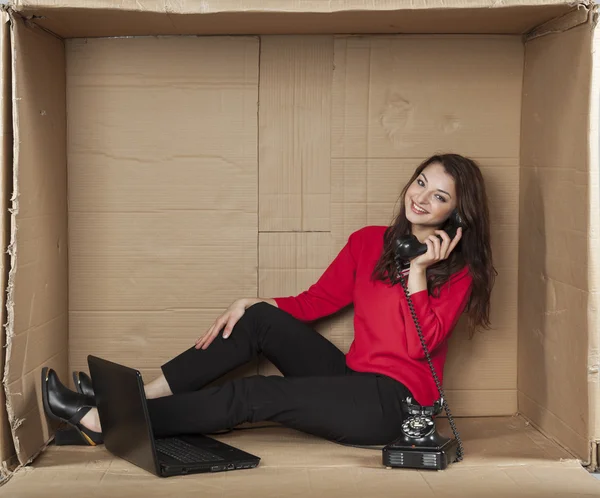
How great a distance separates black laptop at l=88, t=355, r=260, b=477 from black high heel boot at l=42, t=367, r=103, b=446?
49 mm

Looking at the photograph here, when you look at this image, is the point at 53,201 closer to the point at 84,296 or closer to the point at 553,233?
the point at 84,296

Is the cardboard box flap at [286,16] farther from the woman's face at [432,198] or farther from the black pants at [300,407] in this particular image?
the black pants at [300,407]

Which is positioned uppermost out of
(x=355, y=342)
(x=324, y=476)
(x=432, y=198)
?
(x=432, y=198)

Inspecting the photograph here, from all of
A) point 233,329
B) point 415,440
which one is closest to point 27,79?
point 233,329

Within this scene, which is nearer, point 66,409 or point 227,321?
point 66,409

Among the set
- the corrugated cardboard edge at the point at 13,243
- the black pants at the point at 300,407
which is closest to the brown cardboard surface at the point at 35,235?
the corrugated cardboard edge at the point at 13,243

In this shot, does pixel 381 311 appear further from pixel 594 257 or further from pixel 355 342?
pixel 594 257

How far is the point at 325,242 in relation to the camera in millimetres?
1917

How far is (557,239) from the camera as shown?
1.66m

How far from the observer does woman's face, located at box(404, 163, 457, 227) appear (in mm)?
1737

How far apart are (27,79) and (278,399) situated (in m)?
0.77

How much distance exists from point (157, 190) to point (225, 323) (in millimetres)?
346

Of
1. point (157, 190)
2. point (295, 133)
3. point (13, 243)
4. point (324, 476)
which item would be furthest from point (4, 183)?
point (324, 476)

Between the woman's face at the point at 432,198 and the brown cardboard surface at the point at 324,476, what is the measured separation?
47cm
